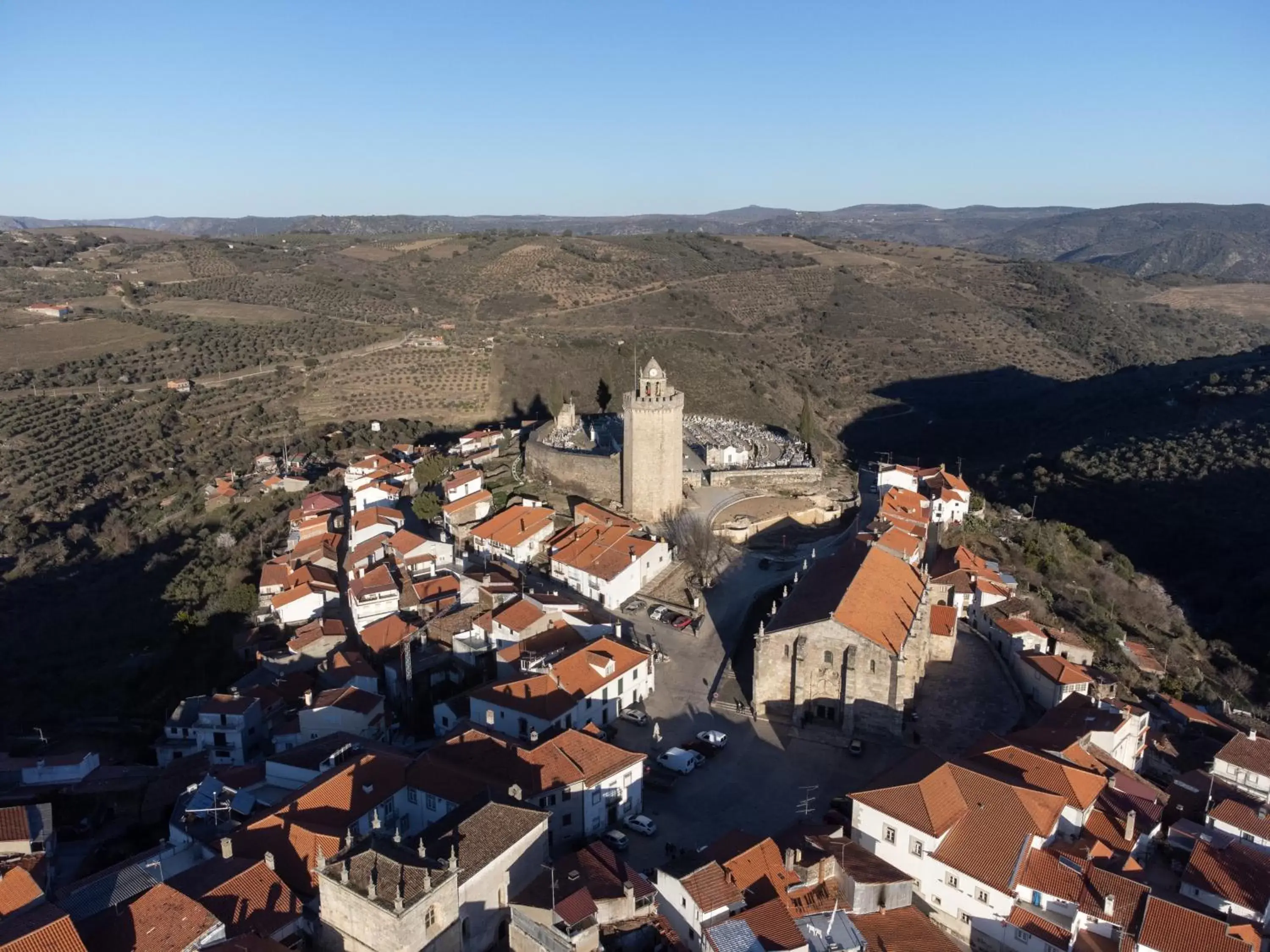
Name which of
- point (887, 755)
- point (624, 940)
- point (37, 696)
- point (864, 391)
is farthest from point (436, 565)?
point (864, 391)

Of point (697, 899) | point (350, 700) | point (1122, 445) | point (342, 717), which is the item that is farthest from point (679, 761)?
point (1122, 445)

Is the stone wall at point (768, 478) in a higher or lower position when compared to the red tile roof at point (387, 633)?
higher

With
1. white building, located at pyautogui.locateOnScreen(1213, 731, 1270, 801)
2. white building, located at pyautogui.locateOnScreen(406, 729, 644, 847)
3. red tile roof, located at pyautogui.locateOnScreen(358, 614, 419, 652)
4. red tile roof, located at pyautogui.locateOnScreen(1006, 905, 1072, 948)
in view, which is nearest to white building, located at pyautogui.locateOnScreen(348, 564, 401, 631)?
red tile roof, located at pyautogui.locateOnScreen(358, 614, 419, 652)

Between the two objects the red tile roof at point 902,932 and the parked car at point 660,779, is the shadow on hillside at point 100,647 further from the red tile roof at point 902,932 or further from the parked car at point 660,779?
the red tile roof at point 902,932

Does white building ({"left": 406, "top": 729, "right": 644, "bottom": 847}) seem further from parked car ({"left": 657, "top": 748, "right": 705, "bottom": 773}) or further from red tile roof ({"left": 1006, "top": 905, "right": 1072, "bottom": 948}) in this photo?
red tile roof ({"left": 1006, "top": 905, "right": 1072, "bottom": 948})

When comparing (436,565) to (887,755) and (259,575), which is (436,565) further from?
(887,755)

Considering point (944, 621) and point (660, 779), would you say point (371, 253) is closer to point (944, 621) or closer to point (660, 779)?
point (944, 621)

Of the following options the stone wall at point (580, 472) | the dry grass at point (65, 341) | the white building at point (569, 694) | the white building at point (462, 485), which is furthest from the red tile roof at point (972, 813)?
the dry grass at point (65, 341)
